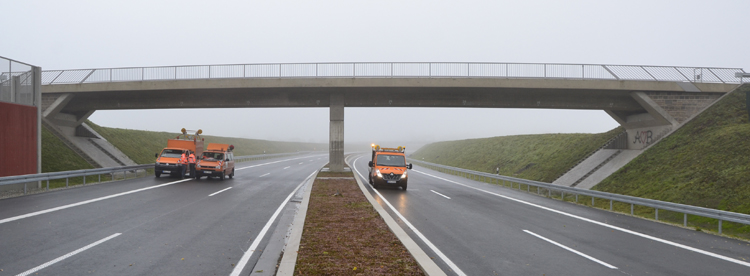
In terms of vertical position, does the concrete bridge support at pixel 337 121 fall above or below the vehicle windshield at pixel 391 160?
above

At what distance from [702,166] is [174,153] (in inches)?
1038

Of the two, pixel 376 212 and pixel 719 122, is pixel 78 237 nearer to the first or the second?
pixel 376 212

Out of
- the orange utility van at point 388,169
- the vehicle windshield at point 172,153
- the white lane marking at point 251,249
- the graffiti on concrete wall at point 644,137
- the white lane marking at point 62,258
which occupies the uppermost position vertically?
the graffiti on concrete wall at point 644,137

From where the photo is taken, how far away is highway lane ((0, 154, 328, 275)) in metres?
6.27

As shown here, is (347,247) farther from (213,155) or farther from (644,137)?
(644,137)

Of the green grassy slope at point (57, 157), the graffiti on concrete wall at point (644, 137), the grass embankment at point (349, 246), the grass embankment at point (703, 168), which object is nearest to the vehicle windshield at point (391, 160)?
the grass embankment at point (349, 246)

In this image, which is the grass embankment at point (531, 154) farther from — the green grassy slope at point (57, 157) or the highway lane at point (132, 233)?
the green grassy slope at point (57, 157)

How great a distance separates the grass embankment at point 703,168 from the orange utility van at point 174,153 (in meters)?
23.1

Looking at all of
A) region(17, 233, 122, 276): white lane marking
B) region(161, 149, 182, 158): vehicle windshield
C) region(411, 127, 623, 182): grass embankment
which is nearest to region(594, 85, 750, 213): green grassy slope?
region(411, 127, 623, 182): grass embankment

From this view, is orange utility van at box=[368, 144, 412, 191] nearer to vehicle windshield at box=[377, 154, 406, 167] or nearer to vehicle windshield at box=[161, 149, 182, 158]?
vehicle windshield at box=[377, 154, 406, 167]

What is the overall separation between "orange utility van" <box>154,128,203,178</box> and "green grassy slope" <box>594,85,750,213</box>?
2306 cm

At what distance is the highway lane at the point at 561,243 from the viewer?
6930 mm

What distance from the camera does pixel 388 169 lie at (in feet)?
66.4

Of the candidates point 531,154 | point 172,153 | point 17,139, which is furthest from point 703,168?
point 17,139
